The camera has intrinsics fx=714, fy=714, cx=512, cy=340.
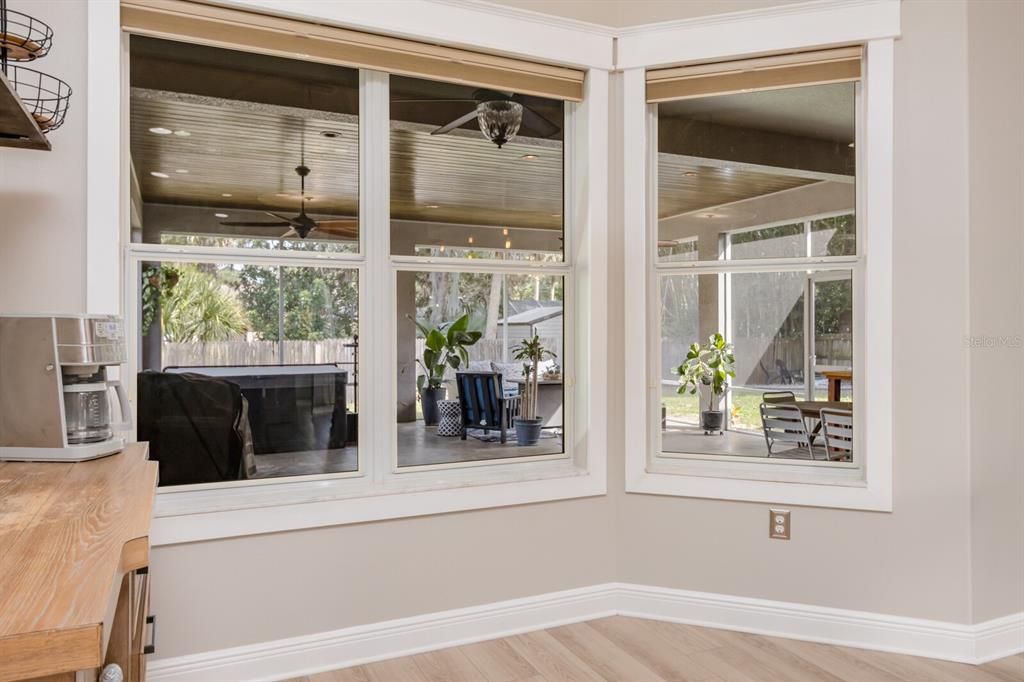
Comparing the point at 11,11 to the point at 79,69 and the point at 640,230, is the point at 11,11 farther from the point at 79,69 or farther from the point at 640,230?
the point at 640,230

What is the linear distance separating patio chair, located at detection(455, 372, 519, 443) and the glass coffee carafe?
140cm

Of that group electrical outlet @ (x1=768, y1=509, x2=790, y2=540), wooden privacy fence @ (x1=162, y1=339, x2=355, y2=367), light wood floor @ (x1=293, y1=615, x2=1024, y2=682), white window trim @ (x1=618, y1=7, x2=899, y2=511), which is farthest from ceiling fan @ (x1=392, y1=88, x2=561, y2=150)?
light wood floor @ (x1=293, y1=615, x2=1024, y2=682)

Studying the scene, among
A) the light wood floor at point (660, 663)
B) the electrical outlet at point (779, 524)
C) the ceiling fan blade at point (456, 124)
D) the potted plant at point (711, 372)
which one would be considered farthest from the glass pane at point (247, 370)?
the electrical outlet at point (779, 524)

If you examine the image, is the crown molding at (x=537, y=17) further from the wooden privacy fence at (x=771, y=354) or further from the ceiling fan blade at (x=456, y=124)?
the wooden privacy fence at (x=771, y=354)

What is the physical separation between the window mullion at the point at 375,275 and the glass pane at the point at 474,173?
0.06 metres

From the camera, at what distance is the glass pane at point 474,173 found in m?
2.88

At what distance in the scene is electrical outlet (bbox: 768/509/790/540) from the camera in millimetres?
2912

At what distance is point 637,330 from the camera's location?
307 cm

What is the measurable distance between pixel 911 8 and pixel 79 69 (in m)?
2.98

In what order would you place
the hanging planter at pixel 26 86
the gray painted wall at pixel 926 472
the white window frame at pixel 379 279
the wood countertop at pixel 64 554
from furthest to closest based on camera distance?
the gray painted wall at pixel 926 472 < the white window frame at pixel 379 279 < the hanging planter at pixel 26 86 < the wood countertop at pixel 64 554

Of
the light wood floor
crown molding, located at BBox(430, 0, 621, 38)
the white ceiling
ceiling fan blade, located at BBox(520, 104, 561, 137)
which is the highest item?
the white ceiling

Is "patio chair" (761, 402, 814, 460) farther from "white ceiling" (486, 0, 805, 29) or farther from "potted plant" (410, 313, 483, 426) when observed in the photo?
"white ceiling" (486, 0, 805, 29)

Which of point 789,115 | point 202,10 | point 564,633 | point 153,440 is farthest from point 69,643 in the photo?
point 789,115

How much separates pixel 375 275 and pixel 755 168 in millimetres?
1682
